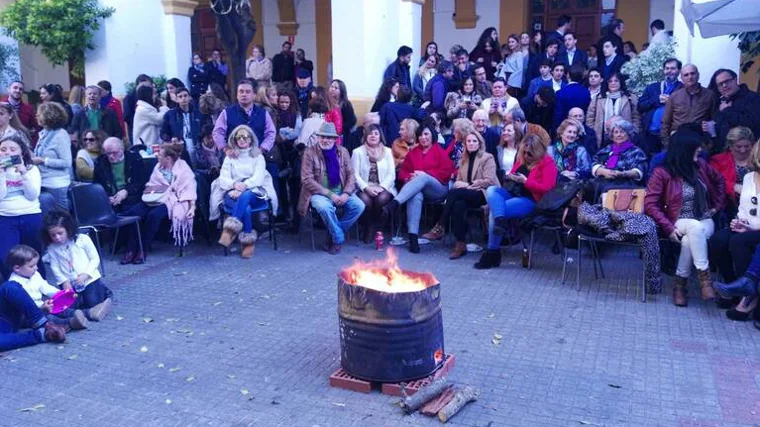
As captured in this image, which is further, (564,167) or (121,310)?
(564,167)

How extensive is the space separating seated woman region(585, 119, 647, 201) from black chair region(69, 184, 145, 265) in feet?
15.7

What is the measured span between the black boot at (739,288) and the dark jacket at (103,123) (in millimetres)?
7308

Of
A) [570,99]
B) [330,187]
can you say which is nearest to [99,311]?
[330,187]

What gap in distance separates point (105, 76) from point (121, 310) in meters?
7.77

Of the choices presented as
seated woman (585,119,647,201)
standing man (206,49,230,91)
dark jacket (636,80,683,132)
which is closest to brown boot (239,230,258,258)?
seated woman (585,119,647,201)

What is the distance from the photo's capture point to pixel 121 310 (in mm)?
6406

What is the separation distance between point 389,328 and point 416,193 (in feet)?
13.2

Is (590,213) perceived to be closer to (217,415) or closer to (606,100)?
(606,100)

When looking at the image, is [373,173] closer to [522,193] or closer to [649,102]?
[522,193]

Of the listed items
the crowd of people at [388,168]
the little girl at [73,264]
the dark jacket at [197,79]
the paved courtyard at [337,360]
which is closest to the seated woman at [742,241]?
the crowd of people at [388,168]

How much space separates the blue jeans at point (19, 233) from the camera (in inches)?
247

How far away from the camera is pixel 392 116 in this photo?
9.55 meters

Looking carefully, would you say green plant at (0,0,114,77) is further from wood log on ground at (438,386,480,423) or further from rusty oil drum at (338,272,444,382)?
wood log on ground at (438,386,480,423)

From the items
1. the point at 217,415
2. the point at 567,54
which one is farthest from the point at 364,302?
the point at 567,54
